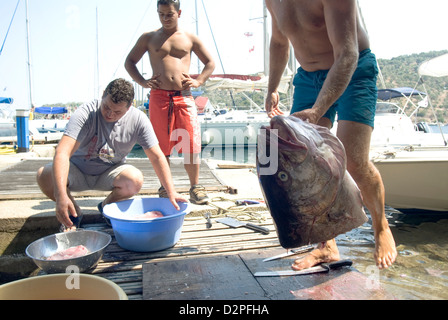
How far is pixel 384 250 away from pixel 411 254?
9.13ft

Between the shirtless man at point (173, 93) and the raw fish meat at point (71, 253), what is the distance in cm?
177

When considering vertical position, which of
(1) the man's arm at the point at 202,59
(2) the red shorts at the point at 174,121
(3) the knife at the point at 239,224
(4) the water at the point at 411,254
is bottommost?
(4) the water at the point at 411,254

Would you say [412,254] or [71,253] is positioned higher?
[71,253]

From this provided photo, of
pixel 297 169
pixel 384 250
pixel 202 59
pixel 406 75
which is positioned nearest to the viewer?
pixel 297 169

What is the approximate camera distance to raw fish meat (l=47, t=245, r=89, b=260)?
230 cm

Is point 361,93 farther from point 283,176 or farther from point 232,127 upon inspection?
point 232,127

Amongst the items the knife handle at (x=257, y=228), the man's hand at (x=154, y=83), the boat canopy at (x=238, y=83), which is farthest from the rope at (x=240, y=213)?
the boat canopy at (x=238, y=83)

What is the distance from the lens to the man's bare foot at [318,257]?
2346 mm

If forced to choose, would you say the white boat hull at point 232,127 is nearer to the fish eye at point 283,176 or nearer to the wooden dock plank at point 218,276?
the wooden dock plank at point 218,276

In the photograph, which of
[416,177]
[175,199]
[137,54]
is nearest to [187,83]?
[137,54]

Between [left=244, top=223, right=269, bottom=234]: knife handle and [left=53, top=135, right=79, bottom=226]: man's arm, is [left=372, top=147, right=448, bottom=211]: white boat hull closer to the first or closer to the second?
[left=244, top=223, right=269, bottom=234]: knife handle

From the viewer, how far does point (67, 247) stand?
2.58 metres

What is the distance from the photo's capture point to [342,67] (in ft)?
5.95

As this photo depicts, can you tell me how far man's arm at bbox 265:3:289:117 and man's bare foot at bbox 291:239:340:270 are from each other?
1.13 m
